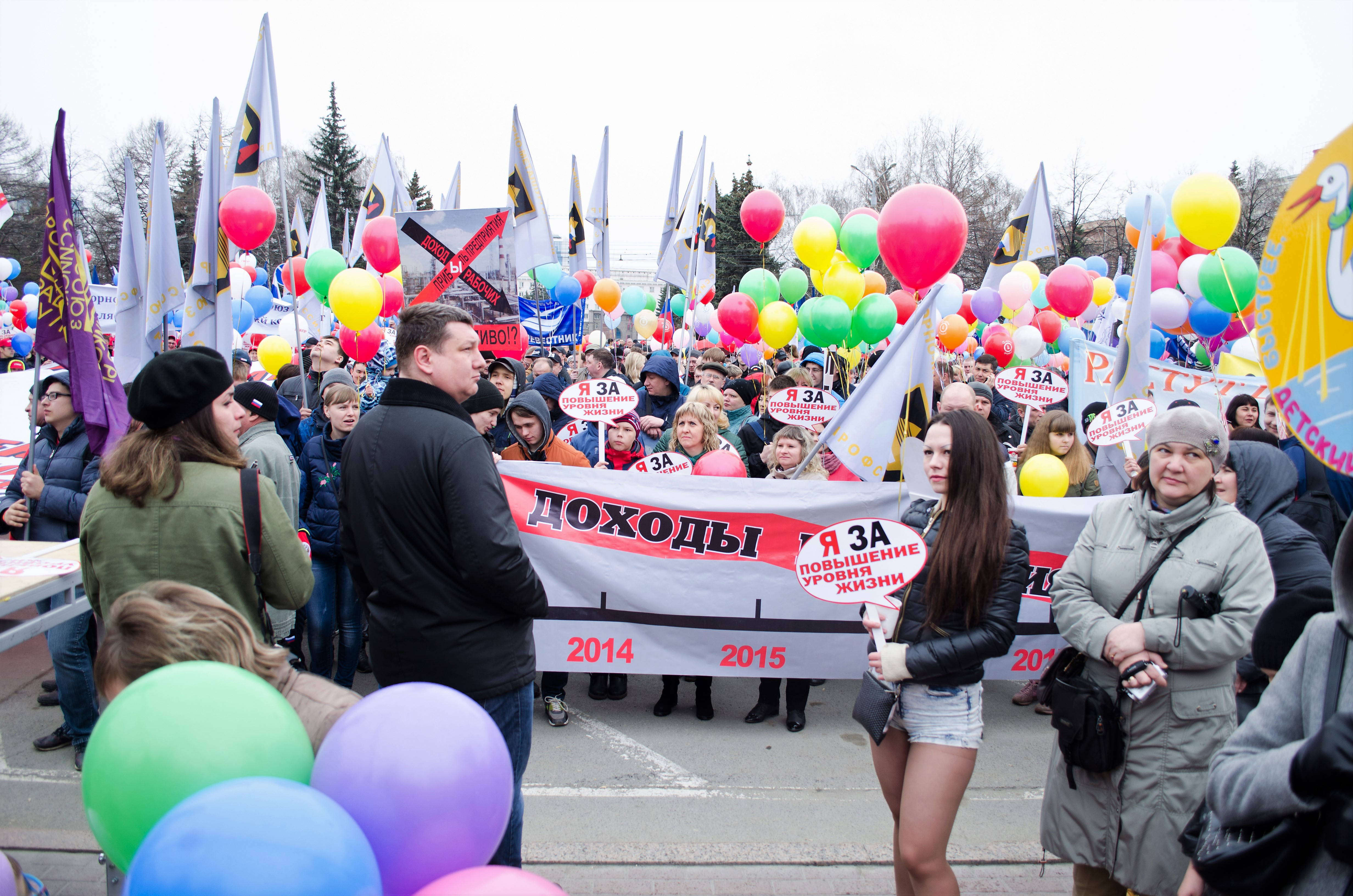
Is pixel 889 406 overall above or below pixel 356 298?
below

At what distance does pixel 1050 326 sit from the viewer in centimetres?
1403

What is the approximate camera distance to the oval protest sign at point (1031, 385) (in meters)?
7.47

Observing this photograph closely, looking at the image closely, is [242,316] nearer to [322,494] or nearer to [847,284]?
[847,284]

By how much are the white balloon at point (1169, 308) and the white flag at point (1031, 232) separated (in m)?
1.60

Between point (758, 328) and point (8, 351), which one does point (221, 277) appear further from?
point (8, 351)

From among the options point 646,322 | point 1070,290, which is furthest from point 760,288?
point 646,322

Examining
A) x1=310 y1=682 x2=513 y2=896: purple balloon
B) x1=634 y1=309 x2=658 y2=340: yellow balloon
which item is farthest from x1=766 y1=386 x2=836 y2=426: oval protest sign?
x1=634 y1=309 x2=658 y2=340: yellow balloon

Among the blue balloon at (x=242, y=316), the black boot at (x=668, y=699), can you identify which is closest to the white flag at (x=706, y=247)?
the black boot at (x=668, y=699)

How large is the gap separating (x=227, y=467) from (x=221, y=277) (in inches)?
165

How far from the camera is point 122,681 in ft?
5.57

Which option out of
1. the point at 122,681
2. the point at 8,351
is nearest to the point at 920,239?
the point at 122,681

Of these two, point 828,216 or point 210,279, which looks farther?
point 828,216

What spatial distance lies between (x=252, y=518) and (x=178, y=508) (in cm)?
21

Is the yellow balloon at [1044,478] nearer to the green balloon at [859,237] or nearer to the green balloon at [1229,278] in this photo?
the green balloon at [859,237]
